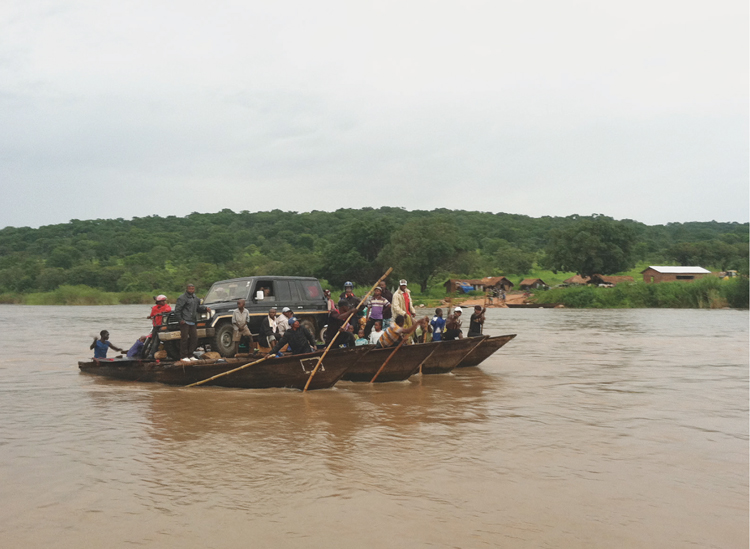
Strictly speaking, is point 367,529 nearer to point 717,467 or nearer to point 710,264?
point 717,467

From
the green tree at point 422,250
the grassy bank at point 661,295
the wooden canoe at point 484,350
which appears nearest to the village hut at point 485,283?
the green tree at point 422,250

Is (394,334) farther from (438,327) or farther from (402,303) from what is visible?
(438,327)

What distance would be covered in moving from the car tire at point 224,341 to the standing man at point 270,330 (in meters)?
0.71

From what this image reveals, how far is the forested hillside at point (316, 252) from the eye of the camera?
80.1 m

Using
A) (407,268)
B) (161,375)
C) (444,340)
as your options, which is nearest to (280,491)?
(161,375)

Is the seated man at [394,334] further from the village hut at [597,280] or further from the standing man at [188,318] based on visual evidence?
the village hut at [597,280]

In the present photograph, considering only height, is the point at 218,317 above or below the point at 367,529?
above

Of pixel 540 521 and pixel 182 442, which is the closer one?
pixel 540 521

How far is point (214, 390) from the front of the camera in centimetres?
1423

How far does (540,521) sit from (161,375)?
1011 cm

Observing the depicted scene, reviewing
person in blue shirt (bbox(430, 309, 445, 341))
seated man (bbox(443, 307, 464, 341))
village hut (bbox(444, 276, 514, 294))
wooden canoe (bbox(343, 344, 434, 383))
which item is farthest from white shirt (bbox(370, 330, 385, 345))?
village hut (bbox(444, 276, 514, 294))

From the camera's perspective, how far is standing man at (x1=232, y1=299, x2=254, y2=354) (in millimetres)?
15039

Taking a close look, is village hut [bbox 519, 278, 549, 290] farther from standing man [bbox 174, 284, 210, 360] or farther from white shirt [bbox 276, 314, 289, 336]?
standing man [bbox 174, 284, 210, 360]

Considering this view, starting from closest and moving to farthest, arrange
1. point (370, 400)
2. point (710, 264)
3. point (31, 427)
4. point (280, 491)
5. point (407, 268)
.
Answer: point (280, 491), point (31, 427), point (370, 400), point (407, 268), point (710, 264)
